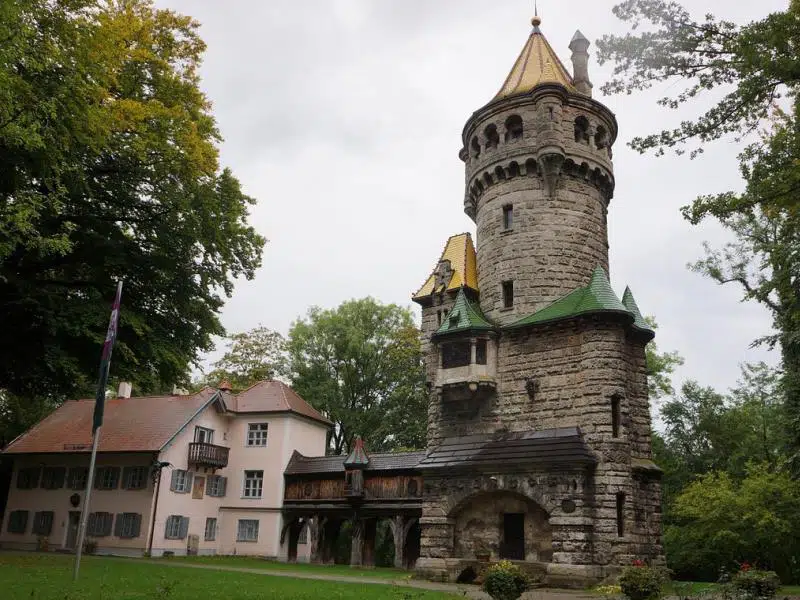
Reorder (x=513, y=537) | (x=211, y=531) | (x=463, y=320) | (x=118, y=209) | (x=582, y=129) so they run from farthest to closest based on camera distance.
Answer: (x=211, y=531), (x=582, y=129), (x=463, y=320), (x=513, y=537), (x=118, y=209)

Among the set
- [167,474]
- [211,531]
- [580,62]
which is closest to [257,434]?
[211,531]

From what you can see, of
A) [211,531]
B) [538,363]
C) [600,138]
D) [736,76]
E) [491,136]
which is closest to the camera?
[736,76]

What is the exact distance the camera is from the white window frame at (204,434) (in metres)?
32.8

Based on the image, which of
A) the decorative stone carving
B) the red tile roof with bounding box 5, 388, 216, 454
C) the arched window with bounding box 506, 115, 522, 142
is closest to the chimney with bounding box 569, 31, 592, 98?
the arched window with bounding box 506, 115, 522, 142

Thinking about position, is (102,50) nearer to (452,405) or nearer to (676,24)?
(676,24)

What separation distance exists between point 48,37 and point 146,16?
13.5ft

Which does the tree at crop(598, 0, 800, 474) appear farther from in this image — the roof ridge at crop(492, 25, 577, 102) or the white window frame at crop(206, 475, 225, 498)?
the white window frame at crop(206, 475, 225, 498)

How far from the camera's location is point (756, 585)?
44.0ft

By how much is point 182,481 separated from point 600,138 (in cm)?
2370

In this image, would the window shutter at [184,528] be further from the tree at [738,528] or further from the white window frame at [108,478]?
the tree at [738,528]

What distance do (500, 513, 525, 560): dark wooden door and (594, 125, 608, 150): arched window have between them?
1445 cm

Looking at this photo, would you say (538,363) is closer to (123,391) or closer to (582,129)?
(582,129)

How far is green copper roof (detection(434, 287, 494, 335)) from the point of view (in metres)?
24.3

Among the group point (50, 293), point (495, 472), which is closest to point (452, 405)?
point (495, 472)
